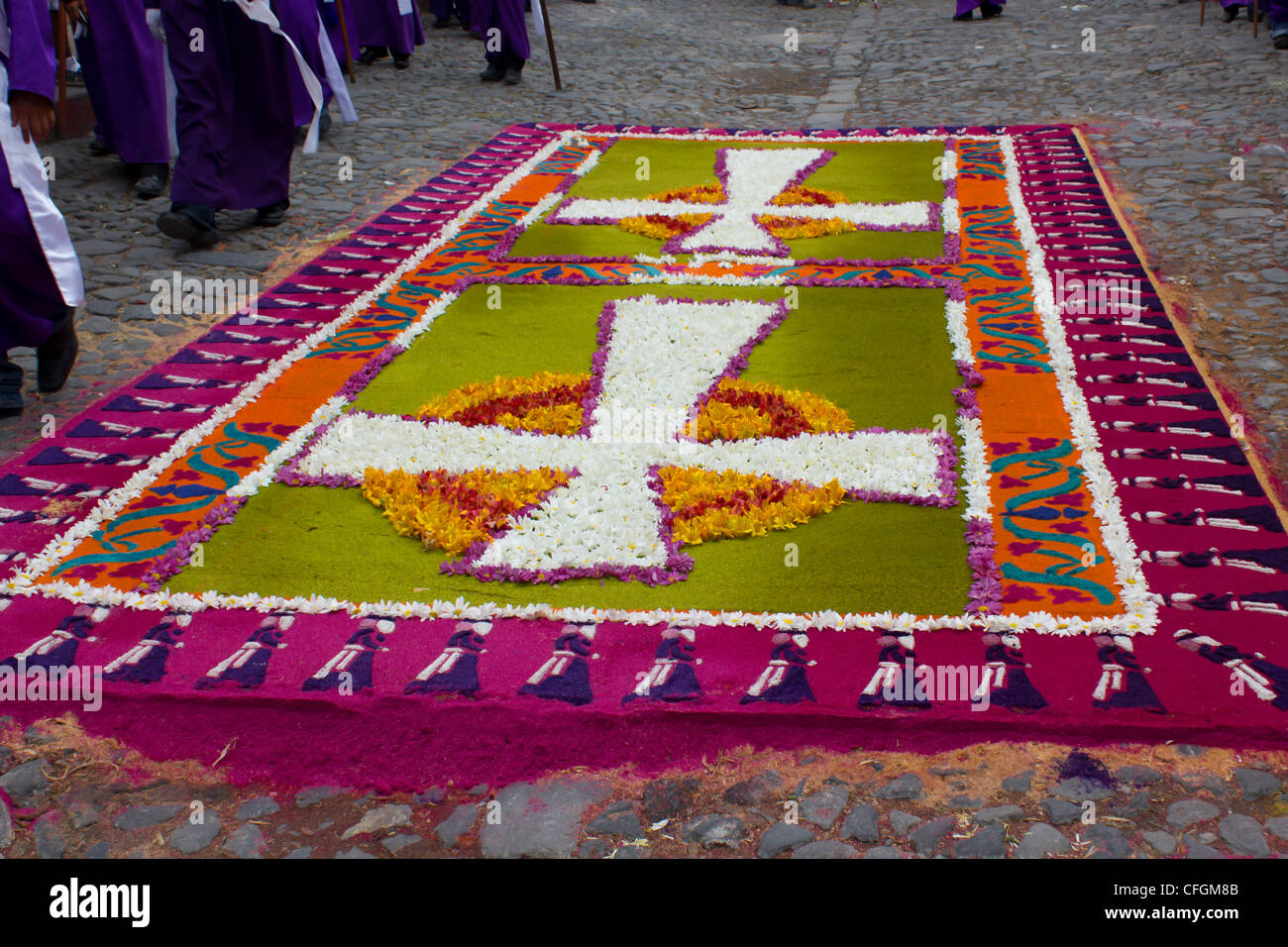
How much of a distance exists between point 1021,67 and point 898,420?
7999 mm

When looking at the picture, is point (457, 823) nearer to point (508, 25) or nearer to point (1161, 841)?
point (1161, 841)

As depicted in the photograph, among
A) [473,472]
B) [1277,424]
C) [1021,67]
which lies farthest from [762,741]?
[1021,67]

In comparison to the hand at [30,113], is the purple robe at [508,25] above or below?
below

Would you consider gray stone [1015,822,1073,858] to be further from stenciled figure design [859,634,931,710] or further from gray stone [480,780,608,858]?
gray stone [480,780,608,858]

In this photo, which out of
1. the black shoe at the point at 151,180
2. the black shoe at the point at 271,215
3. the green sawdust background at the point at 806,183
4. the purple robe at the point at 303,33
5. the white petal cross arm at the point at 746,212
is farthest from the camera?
the purple robe at the point at 303,33

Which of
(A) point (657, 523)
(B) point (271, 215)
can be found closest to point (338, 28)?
(B) point (271, 215)

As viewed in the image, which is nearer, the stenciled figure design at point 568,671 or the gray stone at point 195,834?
the gray stone at point 195,834

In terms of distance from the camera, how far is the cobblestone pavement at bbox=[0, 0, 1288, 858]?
6.77ft

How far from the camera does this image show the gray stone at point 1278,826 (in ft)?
6.51

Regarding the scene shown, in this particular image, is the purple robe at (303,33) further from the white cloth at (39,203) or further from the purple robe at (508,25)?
the white cloth at (39,203)

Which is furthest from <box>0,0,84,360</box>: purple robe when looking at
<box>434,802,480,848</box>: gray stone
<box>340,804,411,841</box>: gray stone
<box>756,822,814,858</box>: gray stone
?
<box>756,822,814,858</box>: gray stone

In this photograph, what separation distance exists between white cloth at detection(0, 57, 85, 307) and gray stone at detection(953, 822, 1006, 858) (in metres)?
3.46

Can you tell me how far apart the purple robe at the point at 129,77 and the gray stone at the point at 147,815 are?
5.35 m

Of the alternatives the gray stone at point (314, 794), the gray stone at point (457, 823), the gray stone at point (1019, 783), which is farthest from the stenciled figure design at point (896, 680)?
the gray stone at point (314, 794)
